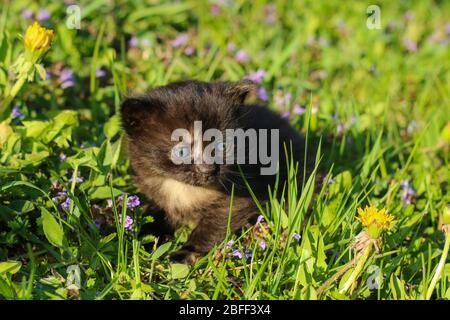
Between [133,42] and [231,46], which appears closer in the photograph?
[133,42]

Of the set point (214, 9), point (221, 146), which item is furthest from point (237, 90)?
point (214, 9)

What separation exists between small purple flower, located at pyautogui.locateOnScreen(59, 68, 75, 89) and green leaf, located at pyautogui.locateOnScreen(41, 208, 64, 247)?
6.75ft

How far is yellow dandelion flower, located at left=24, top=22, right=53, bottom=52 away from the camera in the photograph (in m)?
3.93

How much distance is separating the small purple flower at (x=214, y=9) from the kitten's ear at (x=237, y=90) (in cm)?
286

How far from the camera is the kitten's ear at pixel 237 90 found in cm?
432

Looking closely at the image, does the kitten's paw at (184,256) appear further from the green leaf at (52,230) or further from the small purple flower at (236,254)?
the green leaf at (52,230)

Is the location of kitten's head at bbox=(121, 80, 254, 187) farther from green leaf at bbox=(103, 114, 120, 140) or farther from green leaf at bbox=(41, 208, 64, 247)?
green leaf at bbox=(41, 208, 64, 247)

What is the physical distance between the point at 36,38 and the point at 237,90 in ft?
4.04

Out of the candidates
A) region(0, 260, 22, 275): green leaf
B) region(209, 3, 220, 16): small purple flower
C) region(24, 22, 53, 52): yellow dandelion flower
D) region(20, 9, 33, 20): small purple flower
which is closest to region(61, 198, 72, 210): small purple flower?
region(0, 260, 22, 275): green leaf

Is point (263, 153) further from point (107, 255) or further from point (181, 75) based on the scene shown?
point (181, 75)

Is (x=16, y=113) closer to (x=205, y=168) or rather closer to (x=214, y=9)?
(x=205, y=168)

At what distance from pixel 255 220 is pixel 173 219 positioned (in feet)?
1.72

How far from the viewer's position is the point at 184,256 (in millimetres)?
4215

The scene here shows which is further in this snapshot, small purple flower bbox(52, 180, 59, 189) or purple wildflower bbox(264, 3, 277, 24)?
purple wildflower bbox(264, 3, 277, 24)
